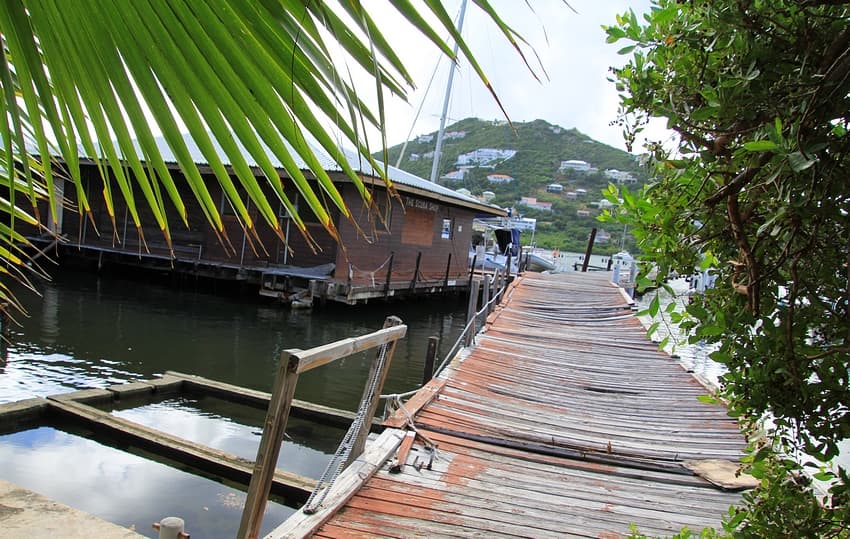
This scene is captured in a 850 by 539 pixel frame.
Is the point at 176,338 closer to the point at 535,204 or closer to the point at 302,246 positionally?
the point at 302,246

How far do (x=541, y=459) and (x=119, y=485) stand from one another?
4009mm

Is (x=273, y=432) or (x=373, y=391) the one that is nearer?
(x=273, y=432)

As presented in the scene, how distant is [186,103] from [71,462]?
6423 millimetres

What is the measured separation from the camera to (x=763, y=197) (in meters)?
1.44

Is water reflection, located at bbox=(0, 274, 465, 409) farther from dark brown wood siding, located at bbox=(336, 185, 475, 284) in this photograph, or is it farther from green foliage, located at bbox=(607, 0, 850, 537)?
green foliage, located at bbox=(607, 0, 850, 537)

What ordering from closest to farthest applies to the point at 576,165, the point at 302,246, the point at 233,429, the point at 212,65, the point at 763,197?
the point at 212,65
the point at 763,197
the point at 233,429
the point at 302,246
the point at 576,165

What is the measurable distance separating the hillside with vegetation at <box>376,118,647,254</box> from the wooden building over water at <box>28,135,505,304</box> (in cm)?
4899

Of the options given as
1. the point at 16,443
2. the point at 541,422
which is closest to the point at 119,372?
the point at 16,443

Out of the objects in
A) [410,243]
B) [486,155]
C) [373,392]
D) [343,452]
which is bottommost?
[343,452]

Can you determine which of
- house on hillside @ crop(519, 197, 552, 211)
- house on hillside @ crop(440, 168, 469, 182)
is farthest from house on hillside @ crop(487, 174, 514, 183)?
house on hillside @ crop(519, 197, 552, 211)

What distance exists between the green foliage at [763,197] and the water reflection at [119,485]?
4619mm

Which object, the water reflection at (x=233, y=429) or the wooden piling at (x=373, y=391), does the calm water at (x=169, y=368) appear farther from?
the wooden piling at (x=373, y=391)

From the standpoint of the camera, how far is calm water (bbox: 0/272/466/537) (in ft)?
17.8

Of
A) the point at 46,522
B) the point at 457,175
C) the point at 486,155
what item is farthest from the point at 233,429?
the point at 457,175
